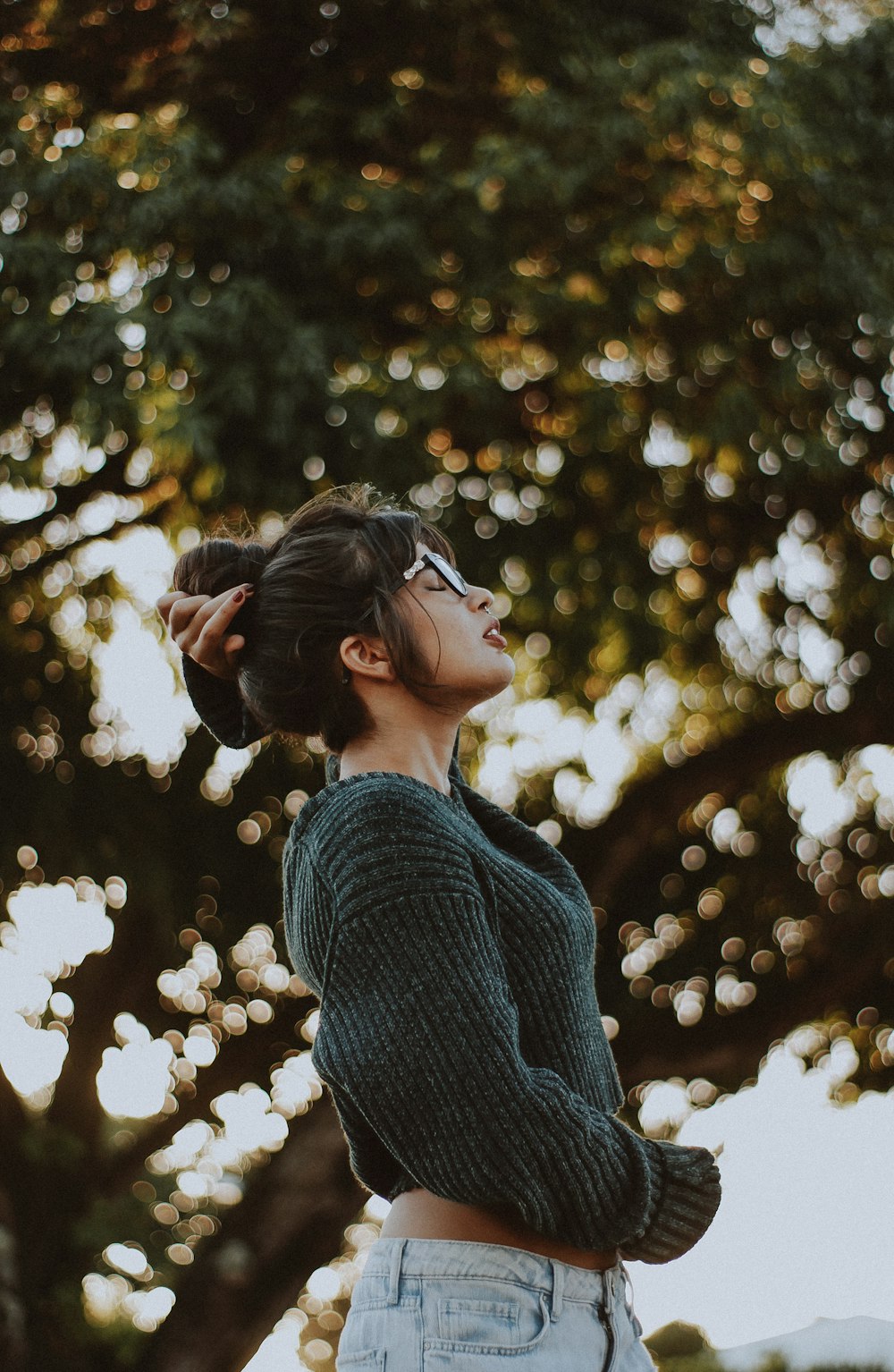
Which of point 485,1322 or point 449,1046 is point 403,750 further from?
point 485,1322

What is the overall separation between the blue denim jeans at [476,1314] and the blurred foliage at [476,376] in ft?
15.5

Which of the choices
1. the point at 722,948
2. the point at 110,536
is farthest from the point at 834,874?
the point at 110,536

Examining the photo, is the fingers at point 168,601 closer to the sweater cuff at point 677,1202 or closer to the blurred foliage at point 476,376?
the sweater cuff at point 677,1202

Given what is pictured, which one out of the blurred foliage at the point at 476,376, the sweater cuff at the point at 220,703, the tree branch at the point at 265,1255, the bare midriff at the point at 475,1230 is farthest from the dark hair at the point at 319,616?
the tree branch at the point at 265,1255

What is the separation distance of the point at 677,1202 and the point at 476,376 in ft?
18.2

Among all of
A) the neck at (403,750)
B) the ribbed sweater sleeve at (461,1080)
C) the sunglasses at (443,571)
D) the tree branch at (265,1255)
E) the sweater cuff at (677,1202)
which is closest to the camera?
the ribbed sweater sleeve at (461,1080)

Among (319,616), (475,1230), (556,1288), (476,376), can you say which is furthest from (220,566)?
(476,376)

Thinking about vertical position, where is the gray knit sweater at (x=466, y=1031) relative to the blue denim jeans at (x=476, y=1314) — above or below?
above

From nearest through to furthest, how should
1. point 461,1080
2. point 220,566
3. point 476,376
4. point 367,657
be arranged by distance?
1. point 461,1080
2. point 367,657
3. point 220,566
4. point 476,376

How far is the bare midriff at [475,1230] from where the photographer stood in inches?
69.5

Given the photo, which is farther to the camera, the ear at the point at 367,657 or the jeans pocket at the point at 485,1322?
the ear at the point at 367,657

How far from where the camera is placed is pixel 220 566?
2264 mm

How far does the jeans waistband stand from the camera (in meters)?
1.73

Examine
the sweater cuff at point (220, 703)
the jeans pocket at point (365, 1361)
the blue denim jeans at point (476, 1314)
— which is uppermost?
the sweater cuff at point (220, 703)
